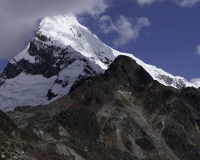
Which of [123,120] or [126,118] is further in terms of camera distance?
[126,118]

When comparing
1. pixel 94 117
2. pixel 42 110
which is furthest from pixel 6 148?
pixel 42 110

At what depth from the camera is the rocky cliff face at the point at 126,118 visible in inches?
3864

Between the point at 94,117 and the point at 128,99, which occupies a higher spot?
the point at 128,99

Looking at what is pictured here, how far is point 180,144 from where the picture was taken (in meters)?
115

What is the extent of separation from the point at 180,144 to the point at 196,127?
53.8 ft

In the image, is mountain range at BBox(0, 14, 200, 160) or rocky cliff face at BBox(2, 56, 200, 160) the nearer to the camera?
mountain range at BBox(0, 14, 200, 160)

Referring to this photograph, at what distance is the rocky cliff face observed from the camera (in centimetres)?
9814

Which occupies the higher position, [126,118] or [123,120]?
[126,118]

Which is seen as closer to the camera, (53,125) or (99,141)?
(53,125)

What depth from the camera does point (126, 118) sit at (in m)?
117

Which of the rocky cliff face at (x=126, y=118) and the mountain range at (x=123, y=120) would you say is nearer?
the mountain range at (x=123, y=120)

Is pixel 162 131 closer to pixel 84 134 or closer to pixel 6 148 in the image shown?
pixel 84 134

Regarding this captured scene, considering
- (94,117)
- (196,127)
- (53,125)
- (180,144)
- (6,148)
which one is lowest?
(6,148)

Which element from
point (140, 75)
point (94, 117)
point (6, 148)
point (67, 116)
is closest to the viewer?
point (6, 148)
